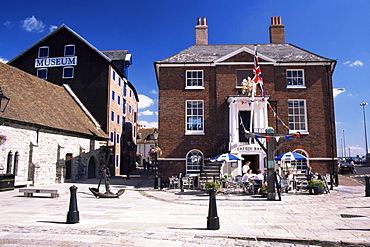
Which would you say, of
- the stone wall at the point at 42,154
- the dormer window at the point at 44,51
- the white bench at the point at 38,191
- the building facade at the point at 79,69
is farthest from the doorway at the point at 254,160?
the dormer window at the point at 44,51

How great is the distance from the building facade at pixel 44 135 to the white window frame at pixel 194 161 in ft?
30.5

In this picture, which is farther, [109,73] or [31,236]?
[109,73]

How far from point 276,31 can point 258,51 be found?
426 cm

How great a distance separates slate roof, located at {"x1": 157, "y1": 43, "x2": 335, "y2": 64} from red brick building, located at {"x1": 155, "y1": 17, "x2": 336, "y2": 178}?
0.08 m

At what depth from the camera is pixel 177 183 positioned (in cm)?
1903

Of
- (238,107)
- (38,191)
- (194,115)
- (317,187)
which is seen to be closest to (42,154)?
(38,191)

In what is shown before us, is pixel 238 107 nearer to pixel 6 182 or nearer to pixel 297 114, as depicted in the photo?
pixel 297 114

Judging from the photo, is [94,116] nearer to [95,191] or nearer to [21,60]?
[21,60]

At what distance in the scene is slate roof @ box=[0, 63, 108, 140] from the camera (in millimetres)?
18694

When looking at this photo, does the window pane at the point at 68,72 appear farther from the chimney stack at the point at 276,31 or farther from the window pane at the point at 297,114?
the window pane at the point at 297,114

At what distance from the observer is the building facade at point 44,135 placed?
57.9 feet

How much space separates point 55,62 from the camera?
100 ft

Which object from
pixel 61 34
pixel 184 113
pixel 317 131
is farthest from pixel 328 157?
pixel 61 34

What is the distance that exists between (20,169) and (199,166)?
11.7 meters
